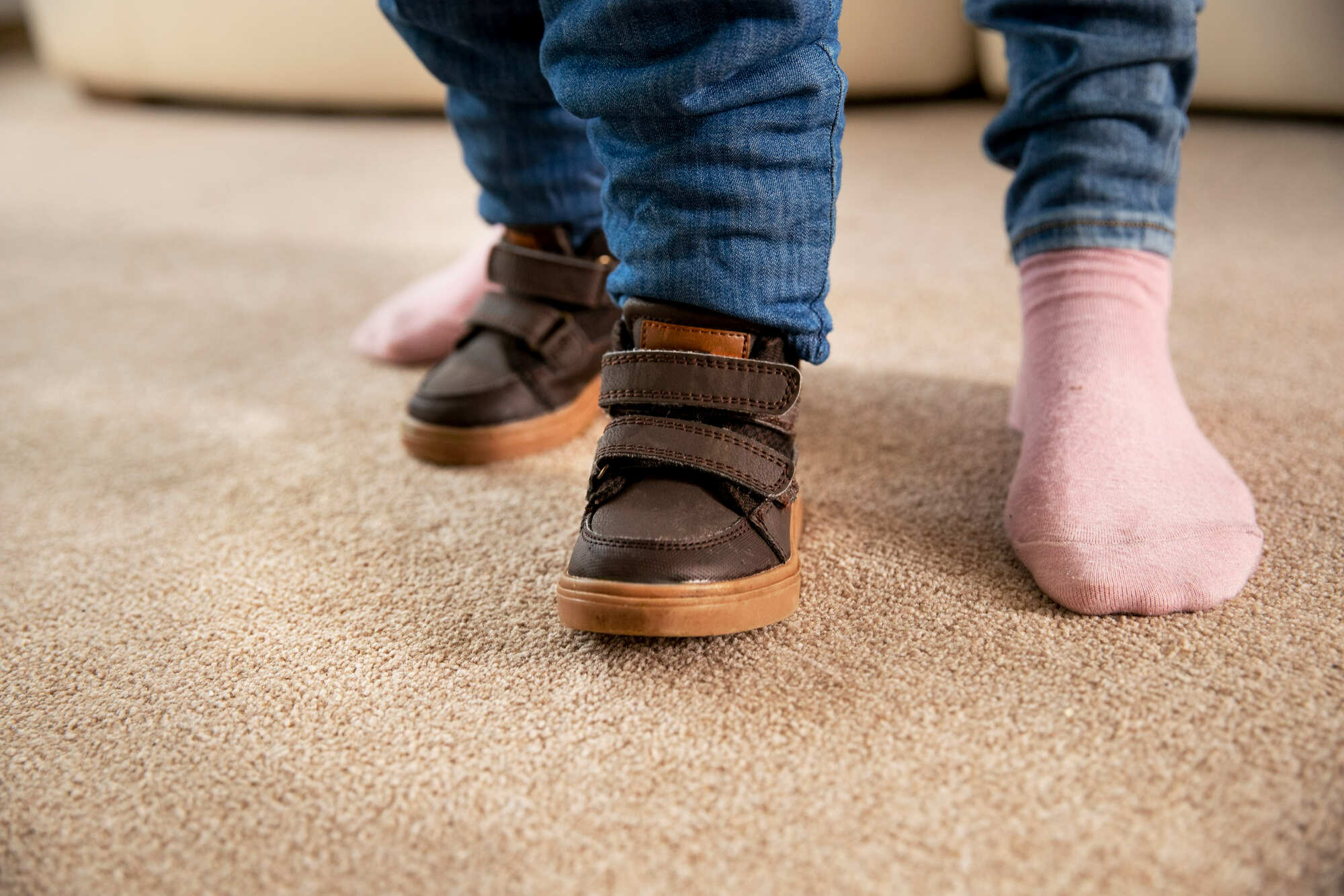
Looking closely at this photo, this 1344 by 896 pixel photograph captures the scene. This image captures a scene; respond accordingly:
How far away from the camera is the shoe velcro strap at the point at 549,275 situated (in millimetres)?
713

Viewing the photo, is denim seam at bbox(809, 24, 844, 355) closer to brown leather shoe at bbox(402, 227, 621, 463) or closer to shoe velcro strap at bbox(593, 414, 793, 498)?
shoe velcro strap at bbox(593, 414, 793, 498)

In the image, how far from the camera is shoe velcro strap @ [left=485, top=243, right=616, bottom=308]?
0.71 m

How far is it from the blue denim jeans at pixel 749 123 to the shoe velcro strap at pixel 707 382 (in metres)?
0.02

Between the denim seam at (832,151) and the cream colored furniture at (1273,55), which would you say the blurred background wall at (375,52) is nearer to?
the cream colored furniture at (1273,55)

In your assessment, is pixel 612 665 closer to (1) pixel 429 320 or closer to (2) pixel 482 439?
(2) pixel 482 439

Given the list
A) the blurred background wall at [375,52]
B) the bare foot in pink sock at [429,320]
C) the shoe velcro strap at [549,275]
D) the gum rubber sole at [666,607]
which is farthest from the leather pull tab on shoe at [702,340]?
the blurred background wall at [375,52]

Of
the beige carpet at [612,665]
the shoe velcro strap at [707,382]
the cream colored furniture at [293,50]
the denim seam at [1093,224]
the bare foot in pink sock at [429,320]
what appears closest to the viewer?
the beige carpet at [612,665]

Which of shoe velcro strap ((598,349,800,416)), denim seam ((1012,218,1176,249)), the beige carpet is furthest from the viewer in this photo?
denim seam ((1012,218,1176,249))

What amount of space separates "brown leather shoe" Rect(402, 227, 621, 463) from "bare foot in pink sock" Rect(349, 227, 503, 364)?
143 millimetres

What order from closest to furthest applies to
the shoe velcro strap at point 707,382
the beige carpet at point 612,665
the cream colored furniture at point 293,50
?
the beige carpet at point 612,665
the shoe velcro strap at point 707,382
the cream colored furniture at point 293,50

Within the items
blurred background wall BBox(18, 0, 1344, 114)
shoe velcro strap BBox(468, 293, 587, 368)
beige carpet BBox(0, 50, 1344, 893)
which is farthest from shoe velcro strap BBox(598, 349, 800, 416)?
blurred background wall BBox(18, 0, 1344, 114)

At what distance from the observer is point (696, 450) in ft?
1.61

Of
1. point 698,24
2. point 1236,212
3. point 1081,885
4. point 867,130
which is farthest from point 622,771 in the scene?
point 867,130

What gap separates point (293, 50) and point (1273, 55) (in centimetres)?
176
